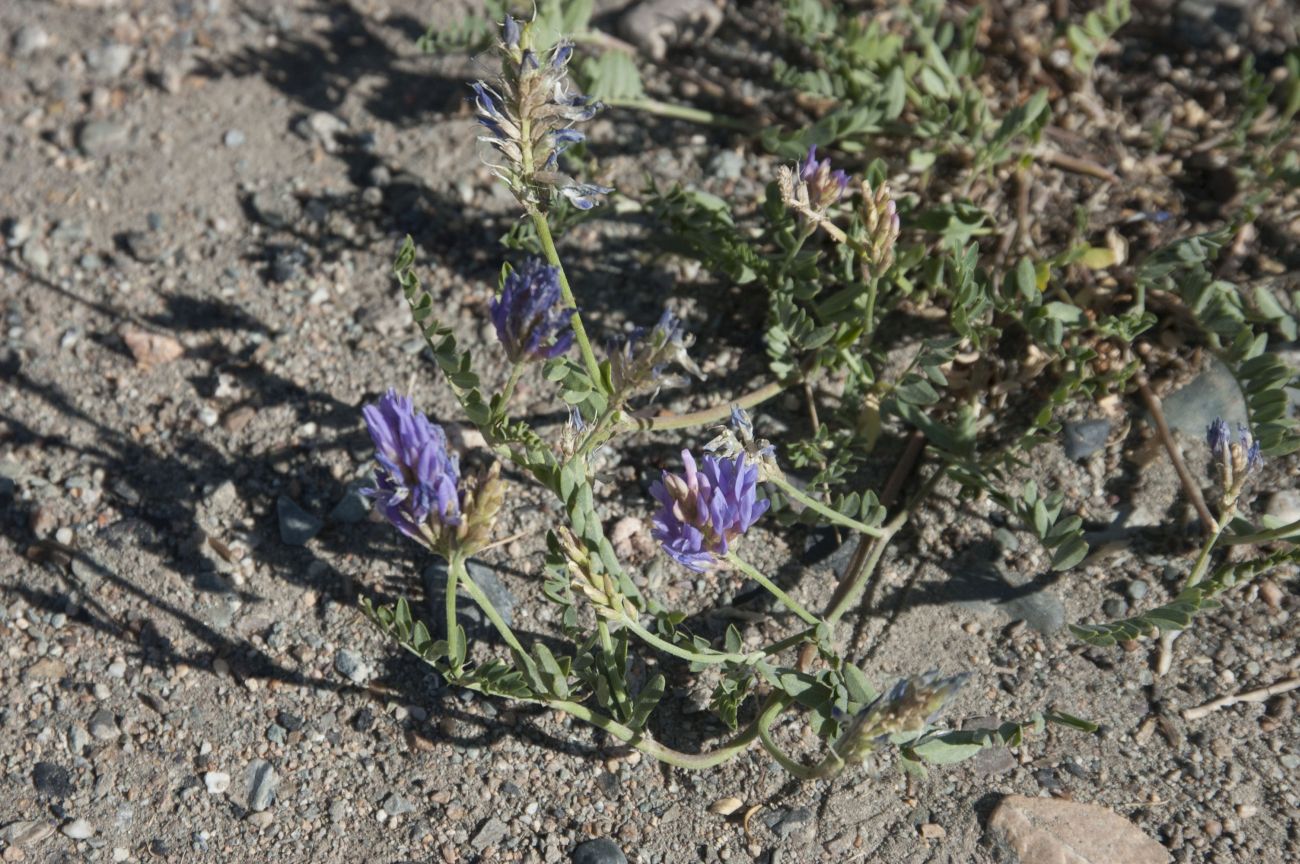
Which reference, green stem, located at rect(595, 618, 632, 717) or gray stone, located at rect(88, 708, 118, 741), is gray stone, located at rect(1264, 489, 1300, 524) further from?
gray stone, located at rect(88, 708, 118, 741)

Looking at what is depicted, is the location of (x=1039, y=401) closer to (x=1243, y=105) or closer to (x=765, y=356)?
(x=765, y=356)

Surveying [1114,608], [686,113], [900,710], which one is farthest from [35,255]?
[1114,608]

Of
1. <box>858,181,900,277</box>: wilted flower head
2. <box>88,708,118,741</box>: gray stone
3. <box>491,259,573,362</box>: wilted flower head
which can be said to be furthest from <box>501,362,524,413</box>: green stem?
<box>88,708,118,741</box>: gray stone

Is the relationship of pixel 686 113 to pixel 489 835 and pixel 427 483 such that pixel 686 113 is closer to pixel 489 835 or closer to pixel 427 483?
pixel 427 483

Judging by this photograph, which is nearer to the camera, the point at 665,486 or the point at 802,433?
the point at 665,486

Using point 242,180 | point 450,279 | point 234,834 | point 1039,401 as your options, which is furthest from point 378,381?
point 1039,401
